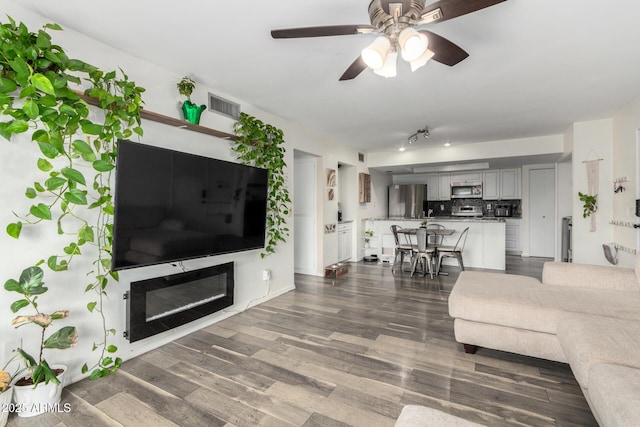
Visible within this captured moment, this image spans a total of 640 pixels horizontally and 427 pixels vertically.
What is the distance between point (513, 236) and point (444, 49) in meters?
6.93

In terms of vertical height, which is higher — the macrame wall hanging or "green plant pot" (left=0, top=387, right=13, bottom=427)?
the macrame wall hanging

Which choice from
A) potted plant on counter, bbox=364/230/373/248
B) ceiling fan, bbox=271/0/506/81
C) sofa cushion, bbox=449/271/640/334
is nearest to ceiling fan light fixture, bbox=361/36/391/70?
ceiling fan, bbox=271/0/506/81

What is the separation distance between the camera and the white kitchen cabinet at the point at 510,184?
7258 millimetres

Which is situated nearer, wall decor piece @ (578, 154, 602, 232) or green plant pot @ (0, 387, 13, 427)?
green plant pot @ (0, 387, 13, 427)

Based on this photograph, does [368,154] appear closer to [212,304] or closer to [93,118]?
[212,304]

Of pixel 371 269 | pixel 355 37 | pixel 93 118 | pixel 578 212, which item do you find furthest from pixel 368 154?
pixel 93 118

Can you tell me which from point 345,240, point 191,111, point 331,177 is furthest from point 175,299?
point 345,240

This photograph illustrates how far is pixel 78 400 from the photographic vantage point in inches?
76.0

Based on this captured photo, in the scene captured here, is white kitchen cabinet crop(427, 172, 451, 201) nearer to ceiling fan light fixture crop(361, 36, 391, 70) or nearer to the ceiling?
the ceiling

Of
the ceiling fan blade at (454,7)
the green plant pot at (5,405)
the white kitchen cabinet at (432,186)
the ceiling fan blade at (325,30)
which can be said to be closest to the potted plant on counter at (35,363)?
the green plant pot at (5,405)

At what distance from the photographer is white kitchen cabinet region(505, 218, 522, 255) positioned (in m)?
7.27

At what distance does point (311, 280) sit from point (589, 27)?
13.9 feet

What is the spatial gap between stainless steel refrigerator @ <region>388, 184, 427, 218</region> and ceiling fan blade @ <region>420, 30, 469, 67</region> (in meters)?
6.04

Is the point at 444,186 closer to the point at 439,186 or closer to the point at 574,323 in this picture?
the point at 439,186
